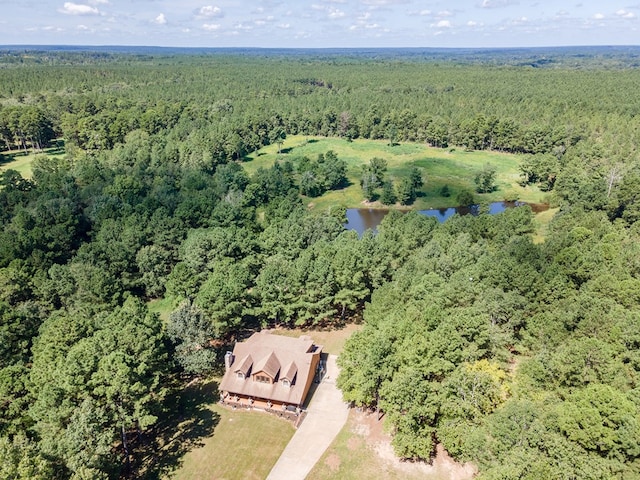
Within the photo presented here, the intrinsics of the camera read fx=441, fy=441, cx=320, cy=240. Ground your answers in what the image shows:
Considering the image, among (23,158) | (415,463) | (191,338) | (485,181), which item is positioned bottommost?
(415,463)

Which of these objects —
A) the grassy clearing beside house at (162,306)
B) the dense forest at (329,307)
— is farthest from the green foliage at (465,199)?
the grassy clearing beside house at (162,306)

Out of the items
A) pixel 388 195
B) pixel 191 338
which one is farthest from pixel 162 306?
pixel 388 195

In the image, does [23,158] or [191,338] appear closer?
[191,338]

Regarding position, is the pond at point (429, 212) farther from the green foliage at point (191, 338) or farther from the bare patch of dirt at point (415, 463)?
the bare patch of dirt at point (415, 463)

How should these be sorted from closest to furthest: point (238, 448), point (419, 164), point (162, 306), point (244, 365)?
point (238, 448)
point (244, 365)
point (162, 306)
point (419, 164)

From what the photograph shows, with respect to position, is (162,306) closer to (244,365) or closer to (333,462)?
(244,365)

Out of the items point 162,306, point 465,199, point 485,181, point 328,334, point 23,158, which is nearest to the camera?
point 328,334
